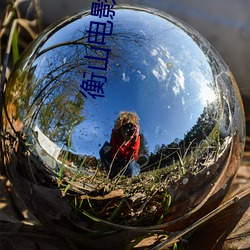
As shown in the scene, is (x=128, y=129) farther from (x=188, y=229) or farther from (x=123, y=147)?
(x=188, y=229)

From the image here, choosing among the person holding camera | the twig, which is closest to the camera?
the person holding camera

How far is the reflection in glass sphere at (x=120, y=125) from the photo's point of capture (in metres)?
1.45

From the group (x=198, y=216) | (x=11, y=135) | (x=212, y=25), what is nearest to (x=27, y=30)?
(x=212, y=25)

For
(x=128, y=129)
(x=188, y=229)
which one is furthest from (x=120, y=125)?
(x=188, y=229)

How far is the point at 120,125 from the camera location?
4.72 ft

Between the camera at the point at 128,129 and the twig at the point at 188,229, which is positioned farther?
the twig at the point at 188,229

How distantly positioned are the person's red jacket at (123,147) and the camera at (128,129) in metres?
0.01

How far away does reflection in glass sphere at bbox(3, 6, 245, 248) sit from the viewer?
57.1 inches

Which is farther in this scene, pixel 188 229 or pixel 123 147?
pixel 188 229

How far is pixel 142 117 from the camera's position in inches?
56.6

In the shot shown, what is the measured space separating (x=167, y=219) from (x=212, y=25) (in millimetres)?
1209

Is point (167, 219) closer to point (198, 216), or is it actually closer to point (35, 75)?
point (198, 216)

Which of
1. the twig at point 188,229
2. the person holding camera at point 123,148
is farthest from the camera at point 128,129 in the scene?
the twig at point 188,229

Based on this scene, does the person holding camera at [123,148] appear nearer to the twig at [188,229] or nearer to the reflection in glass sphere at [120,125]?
the reflection in glass sphere at [120,125]
